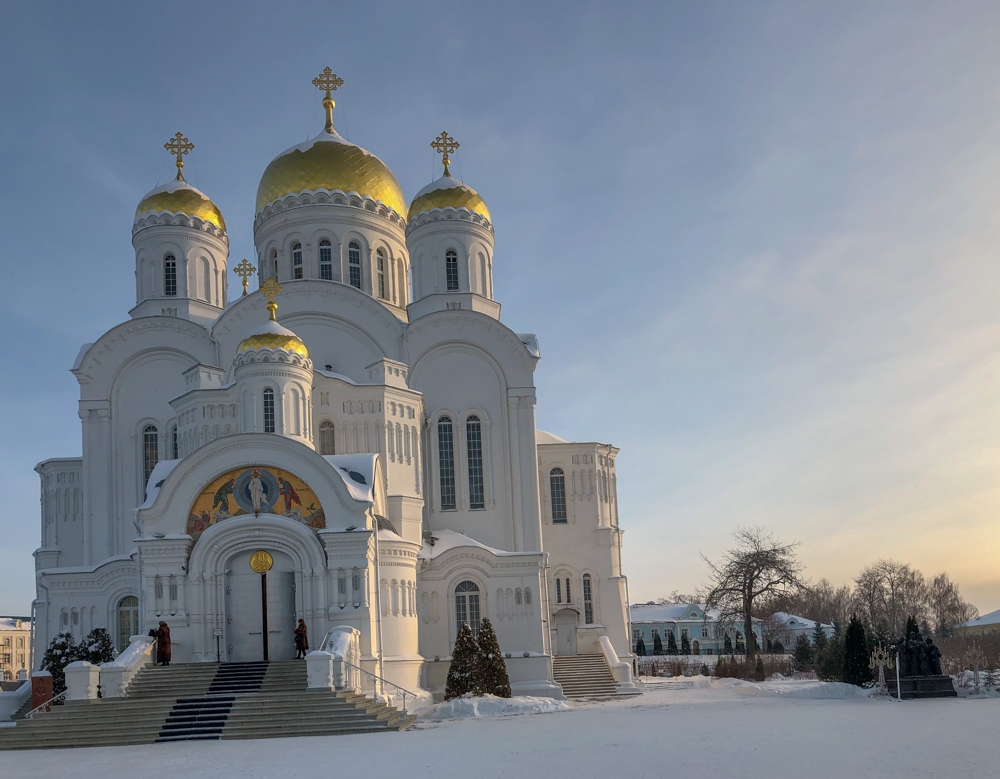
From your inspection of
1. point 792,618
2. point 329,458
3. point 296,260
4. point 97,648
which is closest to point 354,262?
point 296,260

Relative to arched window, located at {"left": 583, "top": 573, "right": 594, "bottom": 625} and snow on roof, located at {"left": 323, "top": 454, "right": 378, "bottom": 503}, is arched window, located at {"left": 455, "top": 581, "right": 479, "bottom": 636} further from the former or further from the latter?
arched window, located at {"left": 583, "top": 573, "right": 594, "bottom": 625}

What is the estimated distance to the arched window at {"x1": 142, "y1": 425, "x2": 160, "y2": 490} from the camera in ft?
92.9

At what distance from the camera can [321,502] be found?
71.8 ft

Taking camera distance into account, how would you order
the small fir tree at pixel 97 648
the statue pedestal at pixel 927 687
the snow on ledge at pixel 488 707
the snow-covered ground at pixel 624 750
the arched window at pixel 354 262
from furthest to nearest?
the arched window at pixel 354 262 → the small fir tree at pixel 97 648 → the statue pedestal at pixel 927 687 → the snow on ledge at pixel 488 707 → the snow-covered ground at pixel 624 750

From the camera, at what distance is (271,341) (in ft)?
80.4

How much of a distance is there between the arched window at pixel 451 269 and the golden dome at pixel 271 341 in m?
7.37

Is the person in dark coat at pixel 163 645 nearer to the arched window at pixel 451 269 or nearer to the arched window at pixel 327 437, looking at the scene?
the arched window at pixel 327 437

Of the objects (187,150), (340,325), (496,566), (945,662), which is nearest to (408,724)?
(496,566)

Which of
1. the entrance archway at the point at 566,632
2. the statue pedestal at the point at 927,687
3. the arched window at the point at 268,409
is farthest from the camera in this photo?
the entrance archway at the point at 566,632

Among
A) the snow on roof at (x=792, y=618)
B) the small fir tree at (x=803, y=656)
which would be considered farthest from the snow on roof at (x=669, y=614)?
the small fir tree at (x=803, y=656)

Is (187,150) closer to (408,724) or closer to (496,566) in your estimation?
(496,566)

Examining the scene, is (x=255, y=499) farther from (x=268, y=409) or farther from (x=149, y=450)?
(x=149, y=450)

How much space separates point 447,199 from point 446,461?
8169 mm

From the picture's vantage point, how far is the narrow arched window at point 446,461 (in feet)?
93.3
